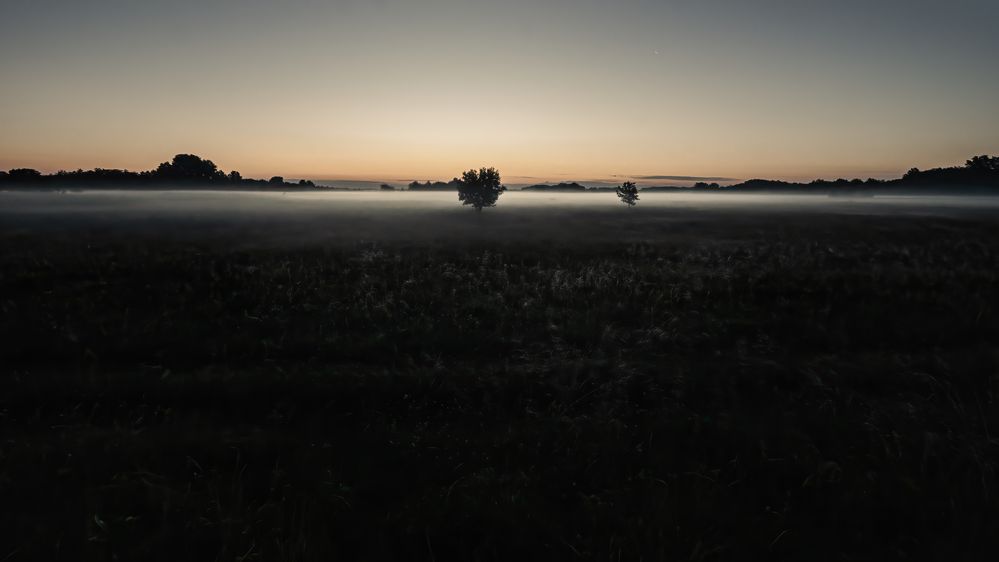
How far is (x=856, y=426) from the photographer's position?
21.1ft

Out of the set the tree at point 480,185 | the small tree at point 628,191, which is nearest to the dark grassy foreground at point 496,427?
the tree at point 480,185

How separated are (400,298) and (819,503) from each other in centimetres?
1174

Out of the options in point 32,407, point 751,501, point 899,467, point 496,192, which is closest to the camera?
point 751,501

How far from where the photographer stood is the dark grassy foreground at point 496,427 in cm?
426

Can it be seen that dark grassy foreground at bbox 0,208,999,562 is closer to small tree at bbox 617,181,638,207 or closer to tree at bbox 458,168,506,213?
tree at bbox 458,168,506,213

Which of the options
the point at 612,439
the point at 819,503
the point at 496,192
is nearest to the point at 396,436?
the point at 612,439

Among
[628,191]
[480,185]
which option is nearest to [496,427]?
[480,185]

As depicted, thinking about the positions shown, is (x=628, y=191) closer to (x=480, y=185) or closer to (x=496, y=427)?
(x=480, y=185)

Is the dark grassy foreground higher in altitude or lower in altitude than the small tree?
lower

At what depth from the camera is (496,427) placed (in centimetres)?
650

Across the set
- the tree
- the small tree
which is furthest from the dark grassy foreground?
the small tree

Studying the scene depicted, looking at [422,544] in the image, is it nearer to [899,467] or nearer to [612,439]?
[612,439]

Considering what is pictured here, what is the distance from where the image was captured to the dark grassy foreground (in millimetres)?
4262

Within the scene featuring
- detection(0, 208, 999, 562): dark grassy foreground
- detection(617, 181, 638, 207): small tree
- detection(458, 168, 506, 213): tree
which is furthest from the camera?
detection(617, 181, 638, 207): small tree
